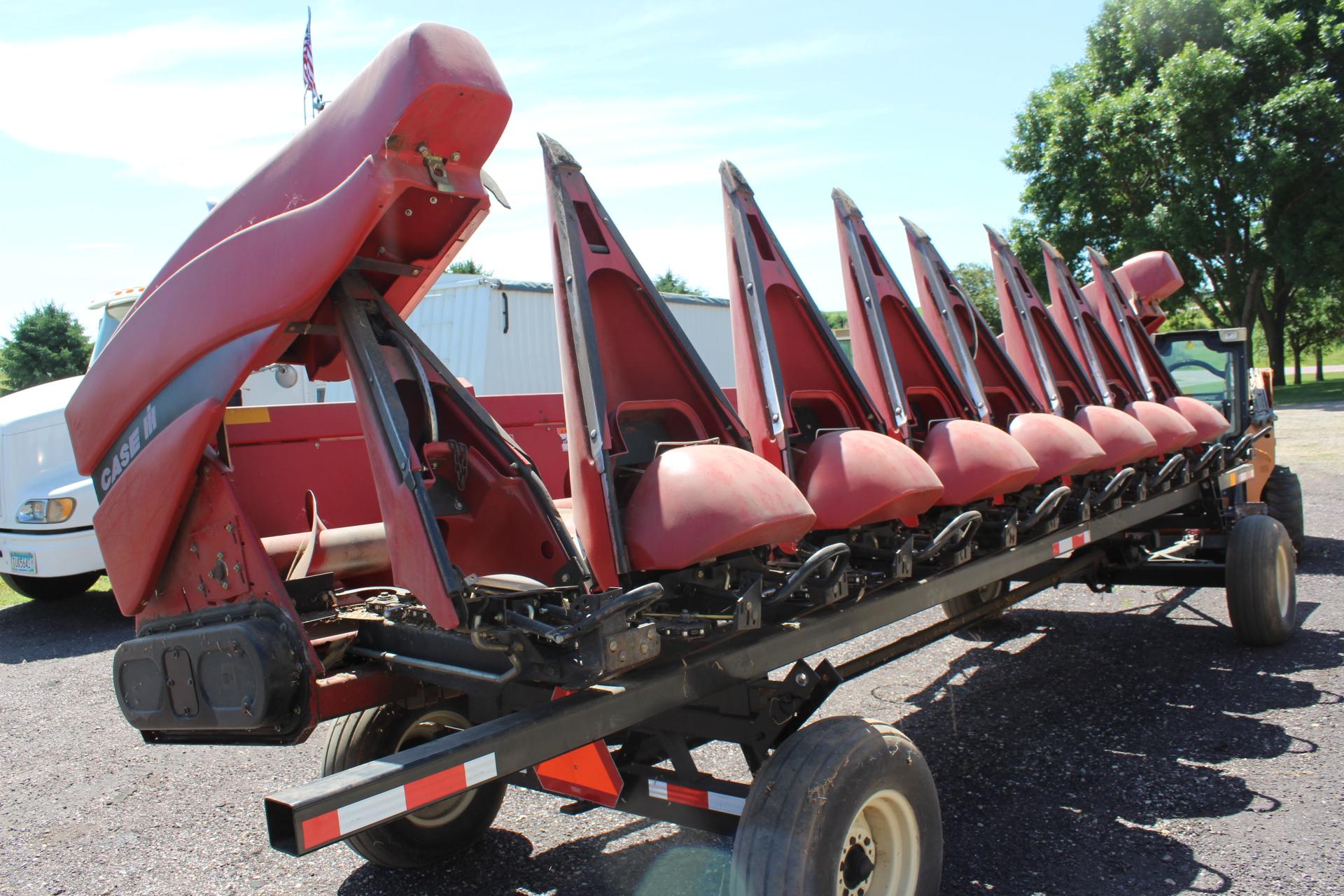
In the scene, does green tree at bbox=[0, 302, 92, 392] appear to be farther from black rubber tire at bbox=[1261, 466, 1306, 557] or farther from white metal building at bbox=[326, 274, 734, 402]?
black rubber tire at bbox=[1261, 466, 1306, 557]

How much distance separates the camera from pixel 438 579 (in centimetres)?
248

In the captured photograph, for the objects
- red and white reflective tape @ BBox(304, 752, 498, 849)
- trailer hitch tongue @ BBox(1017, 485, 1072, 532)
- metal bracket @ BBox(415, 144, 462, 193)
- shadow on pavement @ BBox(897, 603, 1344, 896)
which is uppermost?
metal bracket @ BBox(415, 144, 462, 193)

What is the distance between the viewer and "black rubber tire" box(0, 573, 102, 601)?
31.0ft

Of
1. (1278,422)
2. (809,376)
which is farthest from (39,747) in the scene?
(1278,422)

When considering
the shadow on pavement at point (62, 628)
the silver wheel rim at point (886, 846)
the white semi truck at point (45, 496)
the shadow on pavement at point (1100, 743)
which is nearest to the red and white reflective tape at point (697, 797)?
the silver wheel rim at point (886, 846)

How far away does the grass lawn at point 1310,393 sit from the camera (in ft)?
98.8

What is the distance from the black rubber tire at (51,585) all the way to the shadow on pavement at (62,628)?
0.38ft

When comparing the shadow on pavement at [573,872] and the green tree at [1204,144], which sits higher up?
the green tree at [1204,144]

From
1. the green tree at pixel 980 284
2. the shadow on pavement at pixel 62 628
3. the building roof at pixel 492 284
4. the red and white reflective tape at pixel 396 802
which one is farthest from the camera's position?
the green tree at pixel 980 284

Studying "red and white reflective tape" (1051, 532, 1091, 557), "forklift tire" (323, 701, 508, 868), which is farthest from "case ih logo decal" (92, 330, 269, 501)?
"red and white reflective tape" (1051, 532, 1091, 557)

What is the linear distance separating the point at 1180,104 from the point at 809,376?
24.1m

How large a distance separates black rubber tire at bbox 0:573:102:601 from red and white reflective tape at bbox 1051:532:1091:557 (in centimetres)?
831

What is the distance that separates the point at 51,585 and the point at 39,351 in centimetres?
3783

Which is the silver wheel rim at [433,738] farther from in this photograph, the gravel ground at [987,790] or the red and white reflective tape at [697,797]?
the red and white reflective tape at [697,797]
